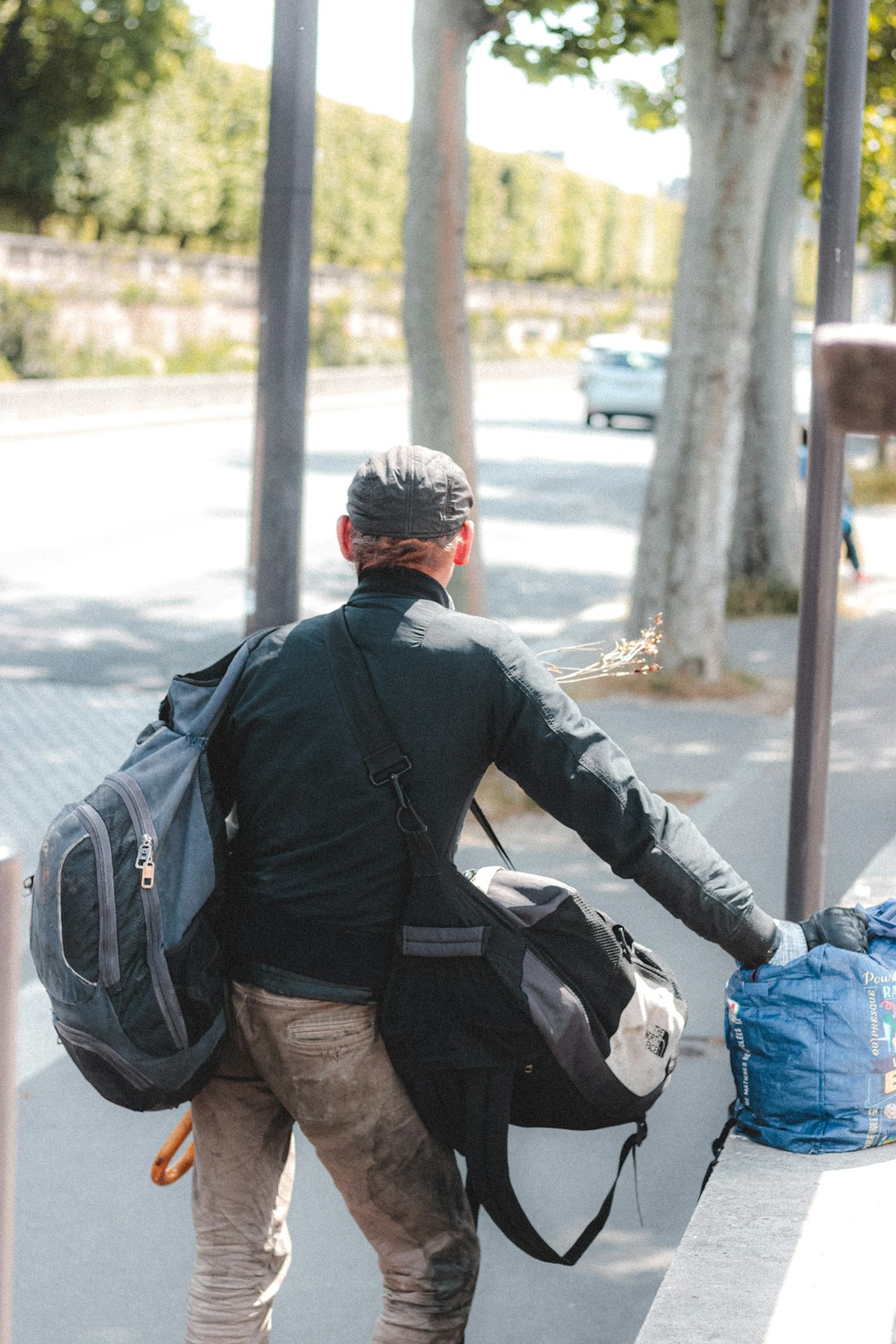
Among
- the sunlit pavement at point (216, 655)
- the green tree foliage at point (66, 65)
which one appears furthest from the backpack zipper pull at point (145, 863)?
the green tree foliage at point (66, 65)

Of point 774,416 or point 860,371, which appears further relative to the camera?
point 774,416

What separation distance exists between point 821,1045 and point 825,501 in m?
1.76

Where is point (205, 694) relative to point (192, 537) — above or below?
above

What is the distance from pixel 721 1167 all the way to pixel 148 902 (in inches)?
52.6

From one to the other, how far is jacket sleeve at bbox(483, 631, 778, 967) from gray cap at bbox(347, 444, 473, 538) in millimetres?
221

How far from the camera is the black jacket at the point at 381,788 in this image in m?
2.73

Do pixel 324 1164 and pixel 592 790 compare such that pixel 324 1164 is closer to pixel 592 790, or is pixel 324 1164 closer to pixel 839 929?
pixel 592 790

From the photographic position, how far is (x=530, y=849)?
7391mm

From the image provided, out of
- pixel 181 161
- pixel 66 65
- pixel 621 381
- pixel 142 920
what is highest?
pixel 66 65

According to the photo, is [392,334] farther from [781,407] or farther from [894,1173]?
[894,1173]

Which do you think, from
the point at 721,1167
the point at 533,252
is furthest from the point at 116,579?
the point at 533,252

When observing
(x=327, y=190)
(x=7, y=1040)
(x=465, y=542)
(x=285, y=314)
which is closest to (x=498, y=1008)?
(x=465, y=542)

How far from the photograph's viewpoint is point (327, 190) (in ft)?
143

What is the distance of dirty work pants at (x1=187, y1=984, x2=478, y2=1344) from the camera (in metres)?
2.81
